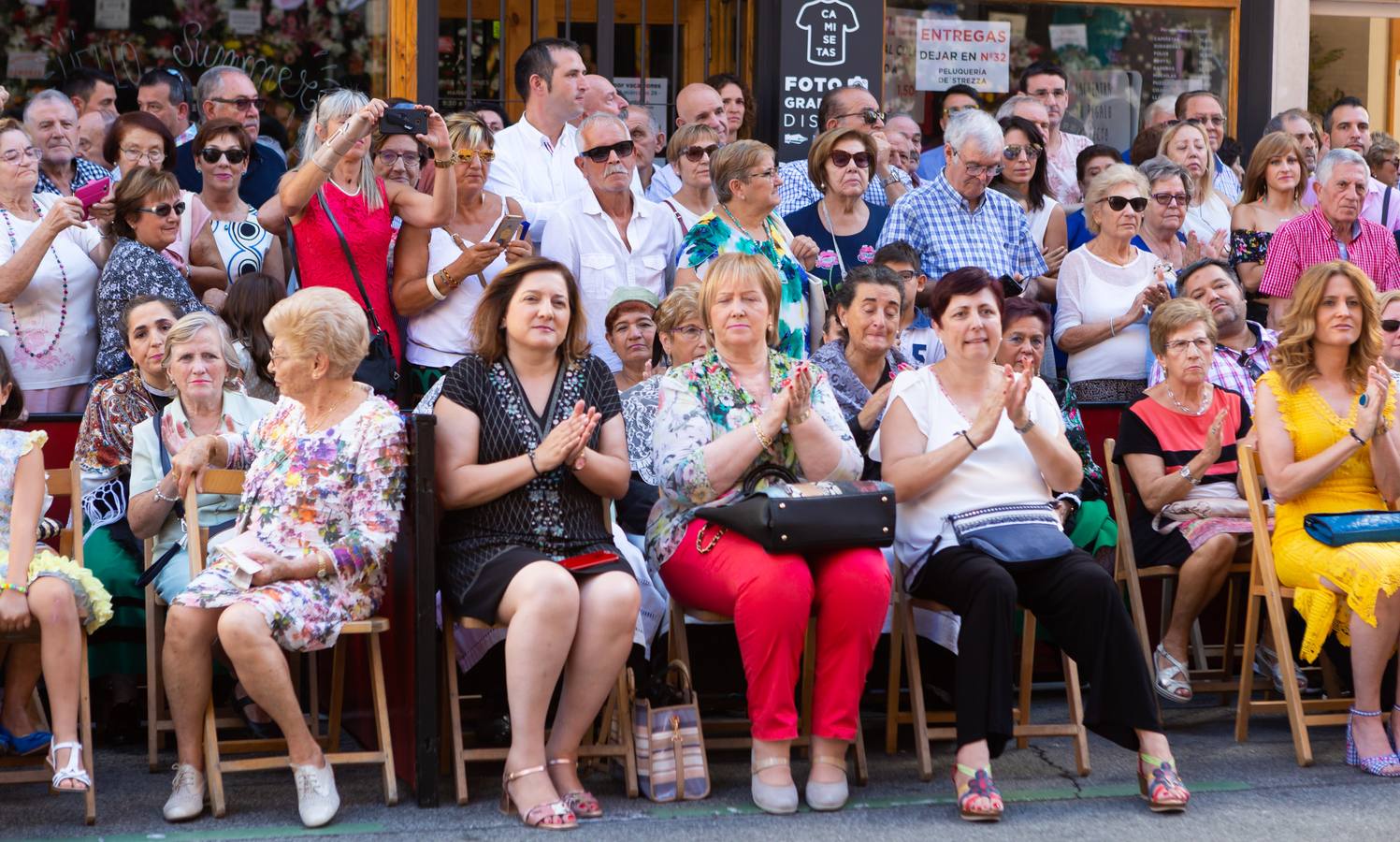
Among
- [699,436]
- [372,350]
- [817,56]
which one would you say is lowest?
[699,436]

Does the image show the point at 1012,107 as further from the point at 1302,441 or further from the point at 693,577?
the point at 693,577

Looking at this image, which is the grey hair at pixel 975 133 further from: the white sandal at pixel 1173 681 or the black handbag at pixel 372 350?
the black handbag at pixel 372 350

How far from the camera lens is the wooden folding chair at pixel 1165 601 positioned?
607 cm

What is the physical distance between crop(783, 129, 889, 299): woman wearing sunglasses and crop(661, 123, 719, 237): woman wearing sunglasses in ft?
1.25

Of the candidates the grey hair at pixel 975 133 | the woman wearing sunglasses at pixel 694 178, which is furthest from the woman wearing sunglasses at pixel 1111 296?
the woman wearing sunglasses at pixel 694 178

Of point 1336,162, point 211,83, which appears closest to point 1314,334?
point 1336,162

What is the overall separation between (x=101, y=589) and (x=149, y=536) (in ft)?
1.65

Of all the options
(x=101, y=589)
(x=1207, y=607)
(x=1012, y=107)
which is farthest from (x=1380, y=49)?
(x=101, y=589)

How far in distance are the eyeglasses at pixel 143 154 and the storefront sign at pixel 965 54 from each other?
4966mm

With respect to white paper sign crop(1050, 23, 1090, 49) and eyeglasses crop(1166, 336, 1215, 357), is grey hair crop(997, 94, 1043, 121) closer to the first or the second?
white paper sign crop(1050, 23, 1090, 49)

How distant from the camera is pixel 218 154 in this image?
22.5 ft

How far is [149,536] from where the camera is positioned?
547 cm

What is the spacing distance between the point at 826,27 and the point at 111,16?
472cm

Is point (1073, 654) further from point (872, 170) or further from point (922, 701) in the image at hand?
point (872, 170)
